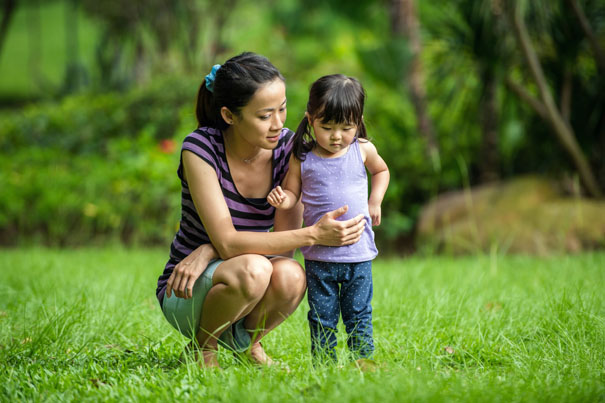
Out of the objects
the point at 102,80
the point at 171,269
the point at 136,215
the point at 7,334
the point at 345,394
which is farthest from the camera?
the point at 102,80

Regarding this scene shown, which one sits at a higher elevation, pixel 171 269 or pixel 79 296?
pixel 171 269

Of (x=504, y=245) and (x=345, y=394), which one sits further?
(x=504, y=245)

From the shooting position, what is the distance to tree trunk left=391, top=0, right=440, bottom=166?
722 centimetres

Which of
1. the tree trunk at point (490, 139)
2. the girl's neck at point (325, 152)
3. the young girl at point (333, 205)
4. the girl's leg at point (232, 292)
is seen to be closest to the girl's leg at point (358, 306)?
the young girl at point (333, 205)

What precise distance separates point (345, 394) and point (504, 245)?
431cm

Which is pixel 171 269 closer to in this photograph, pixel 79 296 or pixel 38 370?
pixel 38 370

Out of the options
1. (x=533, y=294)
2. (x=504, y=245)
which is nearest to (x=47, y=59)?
(x=504, y=245)

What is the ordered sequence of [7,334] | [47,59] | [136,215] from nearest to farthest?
[7,334], [136,215], [47,59]

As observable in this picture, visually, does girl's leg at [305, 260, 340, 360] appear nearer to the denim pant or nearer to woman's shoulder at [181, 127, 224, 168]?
the denim pant

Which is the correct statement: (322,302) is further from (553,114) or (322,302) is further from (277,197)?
(553,114)

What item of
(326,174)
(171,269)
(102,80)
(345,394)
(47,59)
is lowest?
(345,394)

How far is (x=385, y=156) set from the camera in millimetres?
7355

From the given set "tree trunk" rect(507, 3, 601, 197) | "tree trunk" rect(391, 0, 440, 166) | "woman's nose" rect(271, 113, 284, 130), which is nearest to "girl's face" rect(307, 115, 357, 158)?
"woman's nose" rect(271, 113, 284, 130)

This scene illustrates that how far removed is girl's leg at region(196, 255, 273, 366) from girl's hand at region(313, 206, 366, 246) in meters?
0.24
